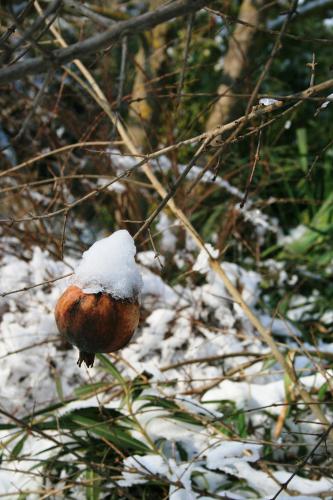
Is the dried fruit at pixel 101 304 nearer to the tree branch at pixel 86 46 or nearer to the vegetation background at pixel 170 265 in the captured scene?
the vegetation background at pixel 170 265

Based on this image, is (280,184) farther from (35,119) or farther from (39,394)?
(39,394)

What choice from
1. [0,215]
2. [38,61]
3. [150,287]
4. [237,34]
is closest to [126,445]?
[150,287]

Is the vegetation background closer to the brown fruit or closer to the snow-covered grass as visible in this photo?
the snow-covered grass

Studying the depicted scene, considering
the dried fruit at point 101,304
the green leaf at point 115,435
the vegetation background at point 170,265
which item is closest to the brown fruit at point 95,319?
the dried fruit at point 101,304

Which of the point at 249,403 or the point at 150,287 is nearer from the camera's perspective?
the point at 249,403

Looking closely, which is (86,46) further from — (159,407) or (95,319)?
(159,407)

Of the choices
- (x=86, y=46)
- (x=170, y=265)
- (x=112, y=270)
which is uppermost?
(x=170, y=265)

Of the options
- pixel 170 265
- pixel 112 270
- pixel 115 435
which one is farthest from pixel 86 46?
pixel 170 265
